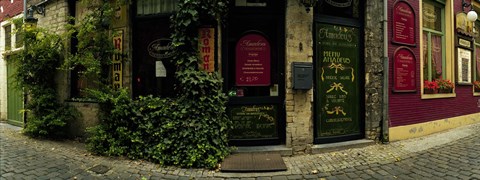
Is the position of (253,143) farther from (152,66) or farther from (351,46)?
(351,46)

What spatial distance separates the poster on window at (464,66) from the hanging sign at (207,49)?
27.2ft

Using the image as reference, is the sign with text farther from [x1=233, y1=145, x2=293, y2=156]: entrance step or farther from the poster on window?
the poster on window

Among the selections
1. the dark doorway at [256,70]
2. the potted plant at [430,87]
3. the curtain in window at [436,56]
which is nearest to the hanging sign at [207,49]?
the dark doorway at [256,70]

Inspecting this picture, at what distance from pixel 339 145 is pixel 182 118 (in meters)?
3.29

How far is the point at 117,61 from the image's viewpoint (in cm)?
595

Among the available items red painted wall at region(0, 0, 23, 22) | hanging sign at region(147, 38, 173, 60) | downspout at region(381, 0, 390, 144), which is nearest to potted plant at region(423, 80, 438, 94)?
downspout at region(381, 0, 390, 144)

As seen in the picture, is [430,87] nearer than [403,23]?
No

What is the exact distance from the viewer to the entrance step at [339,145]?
5.42 metres

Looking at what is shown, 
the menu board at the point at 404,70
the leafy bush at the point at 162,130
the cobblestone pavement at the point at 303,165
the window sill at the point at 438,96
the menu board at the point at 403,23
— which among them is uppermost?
the menu board at the point at 403,23

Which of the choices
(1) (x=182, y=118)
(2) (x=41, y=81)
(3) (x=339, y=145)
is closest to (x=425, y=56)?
(3) (x=339, y=145)

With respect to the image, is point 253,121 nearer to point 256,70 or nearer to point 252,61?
point 256,70

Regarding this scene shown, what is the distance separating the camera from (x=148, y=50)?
5.83m

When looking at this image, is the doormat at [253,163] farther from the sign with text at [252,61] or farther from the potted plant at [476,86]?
the potted plant at [476,86]

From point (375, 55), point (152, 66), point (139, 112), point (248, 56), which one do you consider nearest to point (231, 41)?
point (248, 56)
